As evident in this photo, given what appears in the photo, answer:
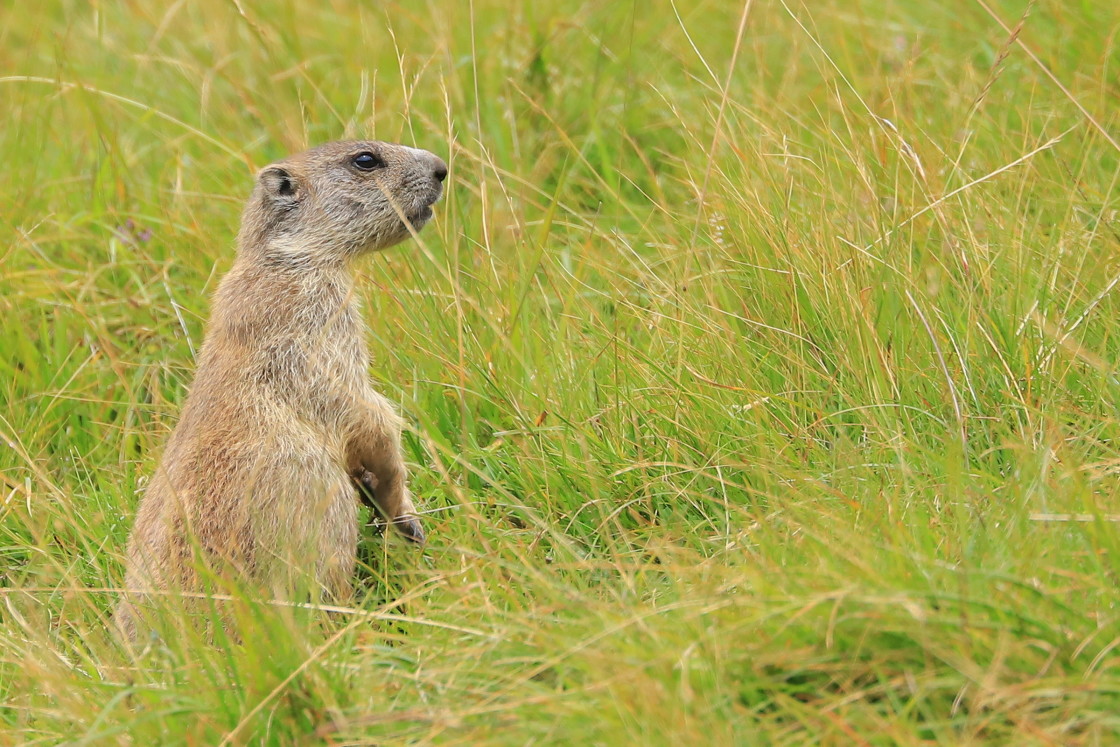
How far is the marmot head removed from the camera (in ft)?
13.7

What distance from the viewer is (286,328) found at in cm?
396

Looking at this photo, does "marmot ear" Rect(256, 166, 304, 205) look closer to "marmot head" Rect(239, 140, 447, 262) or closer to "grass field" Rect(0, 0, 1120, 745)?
"marmot head" Rect(239, 140, 447, 262)

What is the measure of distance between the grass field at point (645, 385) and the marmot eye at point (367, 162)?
0.35 m

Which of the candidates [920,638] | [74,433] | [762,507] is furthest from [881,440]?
[74,433]

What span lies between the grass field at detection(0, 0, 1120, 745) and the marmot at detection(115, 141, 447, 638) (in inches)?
7.6

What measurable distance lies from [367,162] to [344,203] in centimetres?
17

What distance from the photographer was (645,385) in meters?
3.86

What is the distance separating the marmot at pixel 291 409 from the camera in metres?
3.52

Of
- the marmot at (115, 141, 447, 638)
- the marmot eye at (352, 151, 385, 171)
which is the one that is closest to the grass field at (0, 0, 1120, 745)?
the marmot at (115, 141, 447, 638)

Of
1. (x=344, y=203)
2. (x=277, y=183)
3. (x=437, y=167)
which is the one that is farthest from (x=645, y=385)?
(x=277, y=183)

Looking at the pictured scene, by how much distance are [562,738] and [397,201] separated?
6.92 ft

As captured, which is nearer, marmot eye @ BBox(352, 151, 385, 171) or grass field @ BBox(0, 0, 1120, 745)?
grass field @ BBox(0, 0, 1120, 745)

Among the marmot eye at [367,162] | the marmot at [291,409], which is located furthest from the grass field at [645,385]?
the marmot eye at [367,162]

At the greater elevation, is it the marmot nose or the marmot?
the marmot nose
